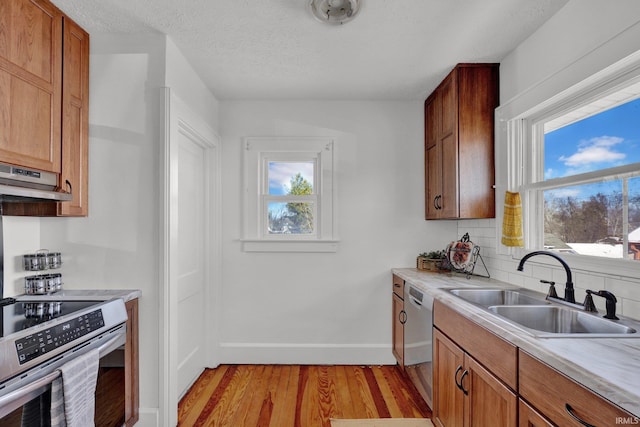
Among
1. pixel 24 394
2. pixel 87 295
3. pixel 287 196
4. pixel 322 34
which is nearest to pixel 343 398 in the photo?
pixel 287 196

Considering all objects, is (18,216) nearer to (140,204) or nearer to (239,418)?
(140,204)

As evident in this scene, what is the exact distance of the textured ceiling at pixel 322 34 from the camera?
1.88 meters

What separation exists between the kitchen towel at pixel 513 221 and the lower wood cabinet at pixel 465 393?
802mm

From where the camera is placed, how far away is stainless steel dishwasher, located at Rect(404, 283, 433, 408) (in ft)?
7.41

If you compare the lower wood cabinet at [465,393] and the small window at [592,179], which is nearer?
the lower wood cabinet at [465,393]

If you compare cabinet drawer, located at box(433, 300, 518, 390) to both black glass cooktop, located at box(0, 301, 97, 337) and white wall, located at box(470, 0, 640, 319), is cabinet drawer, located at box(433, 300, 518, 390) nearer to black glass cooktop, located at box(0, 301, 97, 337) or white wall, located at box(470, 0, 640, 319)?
white wall, located at box(470, 0, 640, 319)

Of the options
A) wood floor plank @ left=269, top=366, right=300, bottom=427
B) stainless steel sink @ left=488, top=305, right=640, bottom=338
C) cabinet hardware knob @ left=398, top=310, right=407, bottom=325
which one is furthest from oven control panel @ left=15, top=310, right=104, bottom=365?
cabinet hardware knob @ left=398, top=310, right=407, bottom=325

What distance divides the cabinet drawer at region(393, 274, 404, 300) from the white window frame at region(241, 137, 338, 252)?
2.03ft

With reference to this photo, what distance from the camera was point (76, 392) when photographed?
4.81 feet

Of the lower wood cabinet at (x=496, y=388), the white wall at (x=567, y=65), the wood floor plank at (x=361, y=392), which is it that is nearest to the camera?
the lower wood cabinet at (x=496, y=388)

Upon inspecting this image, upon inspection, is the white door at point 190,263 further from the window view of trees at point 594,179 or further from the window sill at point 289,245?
the window view of trees at point 594,179

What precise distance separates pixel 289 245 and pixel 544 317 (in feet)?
6.85

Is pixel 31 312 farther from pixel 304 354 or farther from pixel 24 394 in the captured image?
pixel 304 354

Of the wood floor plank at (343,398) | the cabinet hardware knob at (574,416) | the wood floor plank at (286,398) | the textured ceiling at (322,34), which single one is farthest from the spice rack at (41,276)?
the cabinet hardware knob at (574,416)
